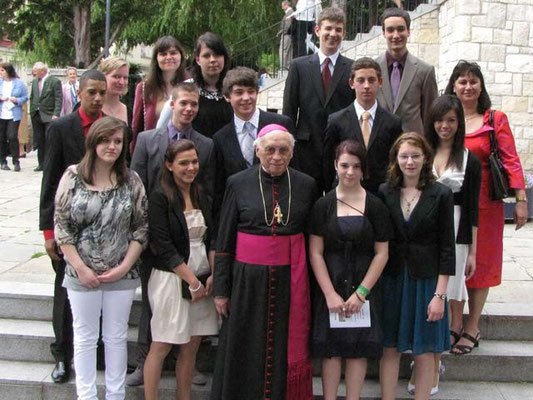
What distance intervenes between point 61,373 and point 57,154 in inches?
58.2

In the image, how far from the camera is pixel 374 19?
13.9 metres

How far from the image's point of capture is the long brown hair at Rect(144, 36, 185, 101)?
4855 millimetres

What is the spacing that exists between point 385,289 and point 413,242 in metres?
0.35

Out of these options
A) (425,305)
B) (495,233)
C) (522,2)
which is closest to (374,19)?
(522,2)

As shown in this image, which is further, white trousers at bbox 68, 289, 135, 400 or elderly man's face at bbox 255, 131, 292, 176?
white trousers at bbox 68, 289, 135, 400

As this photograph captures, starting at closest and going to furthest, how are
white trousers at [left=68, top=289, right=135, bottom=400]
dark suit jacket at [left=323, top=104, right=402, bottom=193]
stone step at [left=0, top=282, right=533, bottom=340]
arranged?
1. white trousers at [left=68, top=289, right=135, bottom=400]
2. dark suit jacket at [left=323, top=104, right=402, bottom=193]
3. stone step at [left=0, top=282, right=533, bottom=340]

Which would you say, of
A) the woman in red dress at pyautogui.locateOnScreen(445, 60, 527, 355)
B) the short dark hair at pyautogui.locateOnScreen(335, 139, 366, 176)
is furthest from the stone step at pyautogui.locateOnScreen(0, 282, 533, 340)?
the short dark hair at pyautogui.locateOnScreen(335, 139, 366, 176)

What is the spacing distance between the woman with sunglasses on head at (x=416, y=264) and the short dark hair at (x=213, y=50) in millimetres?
1424

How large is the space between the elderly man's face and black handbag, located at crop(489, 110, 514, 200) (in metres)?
1.56

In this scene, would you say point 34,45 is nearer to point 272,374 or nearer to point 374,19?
point 374,19

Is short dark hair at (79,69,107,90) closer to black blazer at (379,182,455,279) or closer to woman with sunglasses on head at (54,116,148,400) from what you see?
woman with sunglasses on head at (54,116,148,400)

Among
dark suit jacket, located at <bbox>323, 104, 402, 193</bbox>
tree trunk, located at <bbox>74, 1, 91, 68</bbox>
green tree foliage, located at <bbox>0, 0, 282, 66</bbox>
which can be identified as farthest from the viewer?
tree trunk, located at <bbox>74, 1, 91, 68</bbox>

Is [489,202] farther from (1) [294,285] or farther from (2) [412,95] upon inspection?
(1) [294,285]

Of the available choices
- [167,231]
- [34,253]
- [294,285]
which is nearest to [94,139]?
[167,231]
